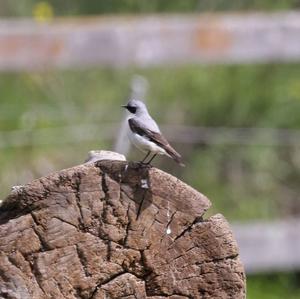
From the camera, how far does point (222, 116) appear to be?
814 centimetres

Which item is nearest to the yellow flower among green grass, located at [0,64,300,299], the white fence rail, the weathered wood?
green grass, located at [0,64,300,299]

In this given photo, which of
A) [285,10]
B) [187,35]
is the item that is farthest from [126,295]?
[285,10]

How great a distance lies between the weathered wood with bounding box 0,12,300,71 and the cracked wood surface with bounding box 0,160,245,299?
3.52 meters

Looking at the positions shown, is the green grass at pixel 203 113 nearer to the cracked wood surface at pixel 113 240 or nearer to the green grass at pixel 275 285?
the green grass at pixel 275 285

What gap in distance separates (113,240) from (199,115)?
5.02 metres

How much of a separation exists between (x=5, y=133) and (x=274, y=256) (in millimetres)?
1932

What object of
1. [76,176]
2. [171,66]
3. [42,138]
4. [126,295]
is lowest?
[126,295]

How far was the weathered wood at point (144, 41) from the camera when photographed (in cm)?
668

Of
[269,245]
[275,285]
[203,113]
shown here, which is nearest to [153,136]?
[269,245]

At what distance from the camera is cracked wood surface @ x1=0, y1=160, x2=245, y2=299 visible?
10.2 ft

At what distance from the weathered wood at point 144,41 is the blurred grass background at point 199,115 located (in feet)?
3.10

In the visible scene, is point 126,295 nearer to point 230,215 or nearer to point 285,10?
point 230,215

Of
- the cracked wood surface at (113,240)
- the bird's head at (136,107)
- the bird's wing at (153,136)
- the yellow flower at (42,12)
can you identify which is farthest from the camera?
the yellow flower at (42,12)

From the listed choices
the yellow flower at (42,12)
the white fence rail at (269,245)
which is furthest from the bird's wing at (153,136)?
the yellow flower at (42,12)
